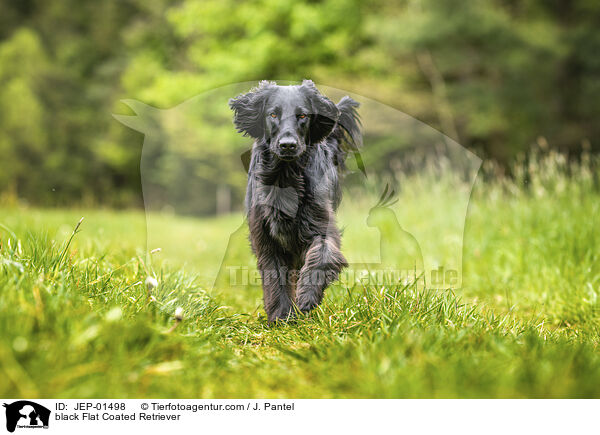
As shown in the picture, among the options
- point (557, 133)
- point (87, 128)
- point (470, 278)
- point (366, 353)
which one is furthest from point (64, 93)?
point (366, 353)

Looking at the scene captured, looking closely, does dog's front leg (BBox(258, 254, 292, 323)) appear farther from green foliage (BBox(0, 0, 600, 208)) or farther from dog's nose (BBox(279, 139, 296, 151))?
green foliage (BBox(0, 0, 600, 208))

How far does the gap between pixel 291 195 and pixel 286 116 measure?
46cm

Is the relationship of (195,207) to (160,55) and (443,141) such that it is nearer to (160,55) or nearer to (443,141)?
(443,141)


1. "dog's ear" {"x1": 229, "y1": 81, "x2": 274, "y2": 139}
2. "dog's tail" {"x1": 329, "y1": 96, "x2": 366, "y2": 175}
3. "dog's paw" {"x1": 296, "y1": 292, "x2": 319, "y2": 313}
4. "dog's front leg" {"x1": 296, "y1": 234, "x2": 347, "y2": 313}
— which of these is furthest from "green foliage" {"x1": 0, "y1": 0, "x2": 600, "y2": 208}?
"dog's paw" {"x1": 296, "y1": 292, "x2": 319, "y2": 313}

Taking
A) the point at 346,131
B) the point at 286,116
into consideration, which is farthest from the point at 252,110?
the point at 346,131

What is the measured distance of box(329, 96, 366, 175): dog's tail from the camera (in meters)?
3.22

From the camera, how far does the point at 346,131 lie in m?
3.31

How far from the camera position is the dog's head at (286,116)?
259 cm

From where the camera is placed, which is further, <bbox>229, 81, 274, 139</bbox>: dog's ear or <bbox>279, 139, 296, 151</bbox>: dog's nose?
<bbox>229, 81, 274, 139</bbox>: dog's ear

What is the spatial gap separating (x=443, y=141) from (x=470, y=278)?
4.34 m

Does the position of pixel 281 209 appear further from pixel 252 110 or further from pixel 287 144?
pixel 252 110
